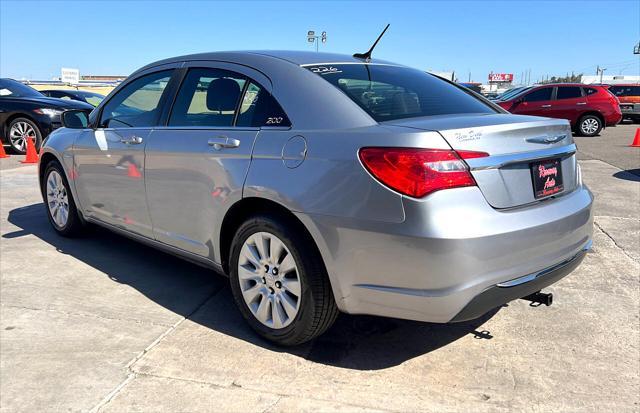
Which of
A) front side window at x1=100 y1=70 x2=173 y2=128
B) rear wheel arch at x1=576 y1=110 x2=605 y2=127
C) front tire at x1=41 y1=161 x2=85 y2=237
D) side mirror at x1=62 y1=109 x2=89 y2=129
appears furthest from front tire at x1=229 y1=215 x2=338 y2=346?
rear wheel arch at x1=576 y1=110 x2=605 y2=127

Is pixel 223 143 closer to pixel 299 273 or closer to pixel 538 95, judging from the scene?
pixel 299 273

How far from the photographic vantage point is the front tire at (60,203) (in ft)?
16.0

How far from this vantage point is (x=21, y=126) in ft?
34.9

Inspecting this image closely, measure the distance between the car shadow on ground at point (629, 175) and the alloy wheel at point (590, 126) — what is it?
8074 millimetres

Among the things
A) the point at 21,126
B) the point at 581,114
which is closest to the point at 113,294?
the point at 21,126

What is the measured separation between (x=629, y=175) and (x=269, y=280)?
7657 mm

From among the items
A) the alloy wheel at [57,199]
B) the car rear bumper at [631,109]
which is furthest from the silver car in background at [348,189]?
the car rear bumper at [631,109]

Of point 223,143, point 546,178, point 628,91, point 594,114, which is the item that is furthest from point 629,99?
point 223,143

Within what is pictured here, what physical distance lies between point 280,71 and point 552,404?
7.36ft

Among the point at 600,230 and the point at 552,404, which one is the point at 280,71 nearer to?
the point at 552,404

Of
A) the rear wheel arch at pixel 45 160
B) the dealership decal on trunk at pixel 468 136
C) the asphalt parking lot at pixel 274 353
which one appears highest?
the dealership decal on trunk at pixel 468 136

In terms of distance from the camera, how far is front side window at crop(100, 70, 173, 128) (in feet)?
12.6

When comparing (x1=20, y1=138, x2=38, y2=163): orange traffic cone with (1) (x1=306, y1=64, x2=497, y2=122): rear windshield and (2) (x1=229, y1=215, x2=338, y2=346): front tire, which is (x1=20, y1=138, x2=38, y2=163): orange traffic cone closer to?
(2) (x1=229, y1=215, x2=338, y2=346): front tire

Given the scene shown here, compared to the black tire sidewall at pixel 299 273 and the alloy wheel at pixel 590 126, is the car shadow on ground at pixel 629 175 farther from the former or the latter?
the alloy wheel at pixel 590 126
